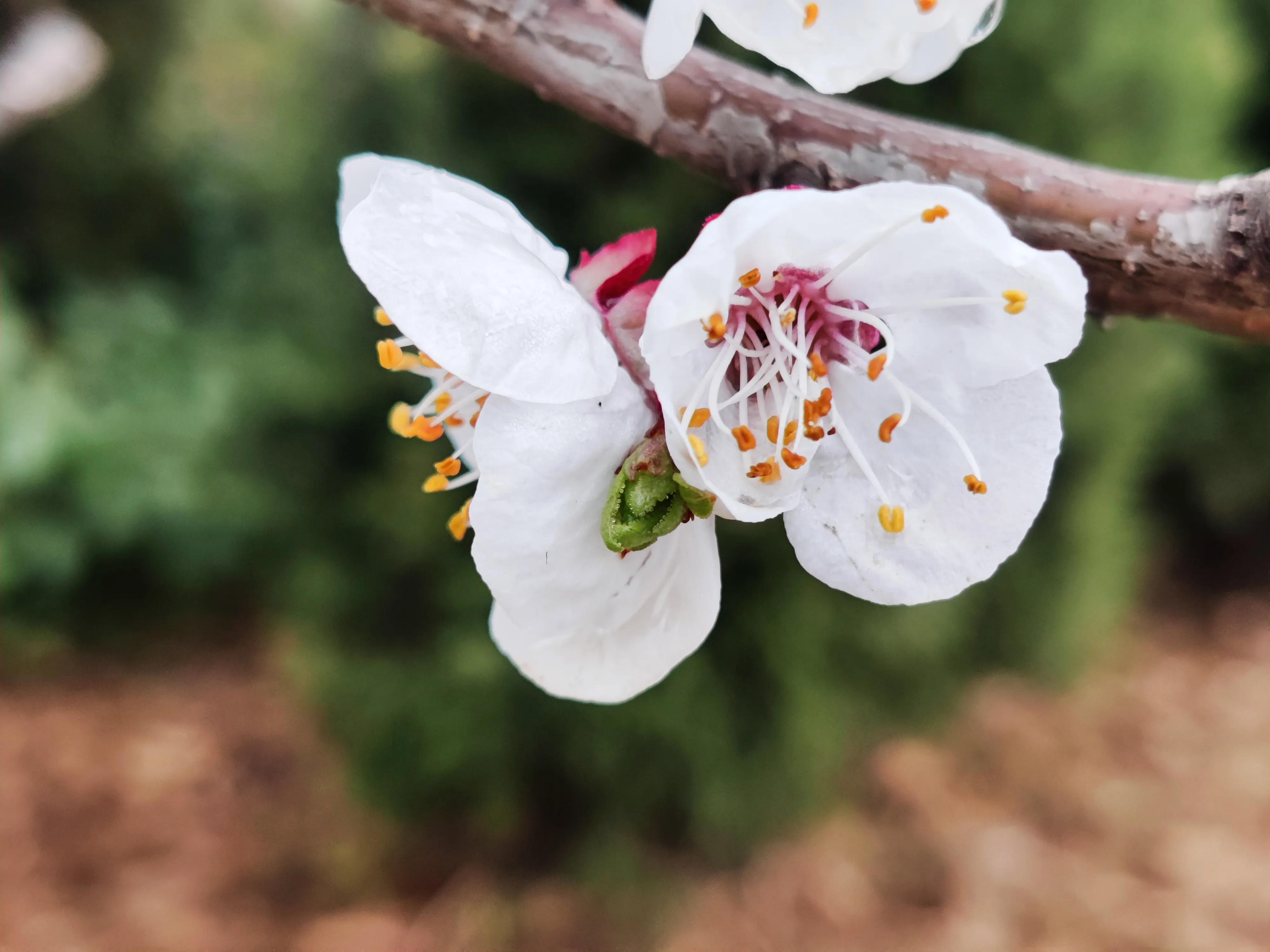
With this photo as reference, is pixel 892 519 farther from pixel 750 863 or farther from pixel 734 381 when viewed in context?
pixel 750 863

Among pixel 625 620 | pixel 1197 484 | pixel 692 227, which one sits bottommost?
pixel 1197 484

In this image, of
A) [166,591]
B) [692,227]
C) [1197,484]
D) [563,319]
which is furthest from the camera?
[1197,484]

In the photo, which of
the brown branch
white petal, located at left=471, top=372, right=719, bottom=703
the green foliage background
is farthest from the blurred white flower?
white petal, located at left=471, top=372, right=719, bottom=703

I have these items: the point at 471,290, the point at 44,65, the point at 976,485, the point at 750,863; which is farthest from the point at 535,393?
the point at 44,65

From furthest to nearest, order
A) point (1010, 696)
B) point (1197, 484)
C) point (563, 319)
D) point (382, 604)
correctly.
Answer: point (1197, 484) < point (1010, 696) < point (382, 604) < point (563, 319)

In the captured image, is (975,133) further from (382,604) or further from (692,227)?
(382,604)

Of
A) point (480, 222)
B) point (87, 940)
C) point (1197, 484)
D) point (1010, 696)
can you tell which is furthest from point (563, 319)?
Answer: point (1197, 484)

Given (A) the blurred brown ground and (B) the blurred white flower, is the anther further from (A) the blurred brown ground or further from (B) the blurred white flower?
(B) the blurred white flower
